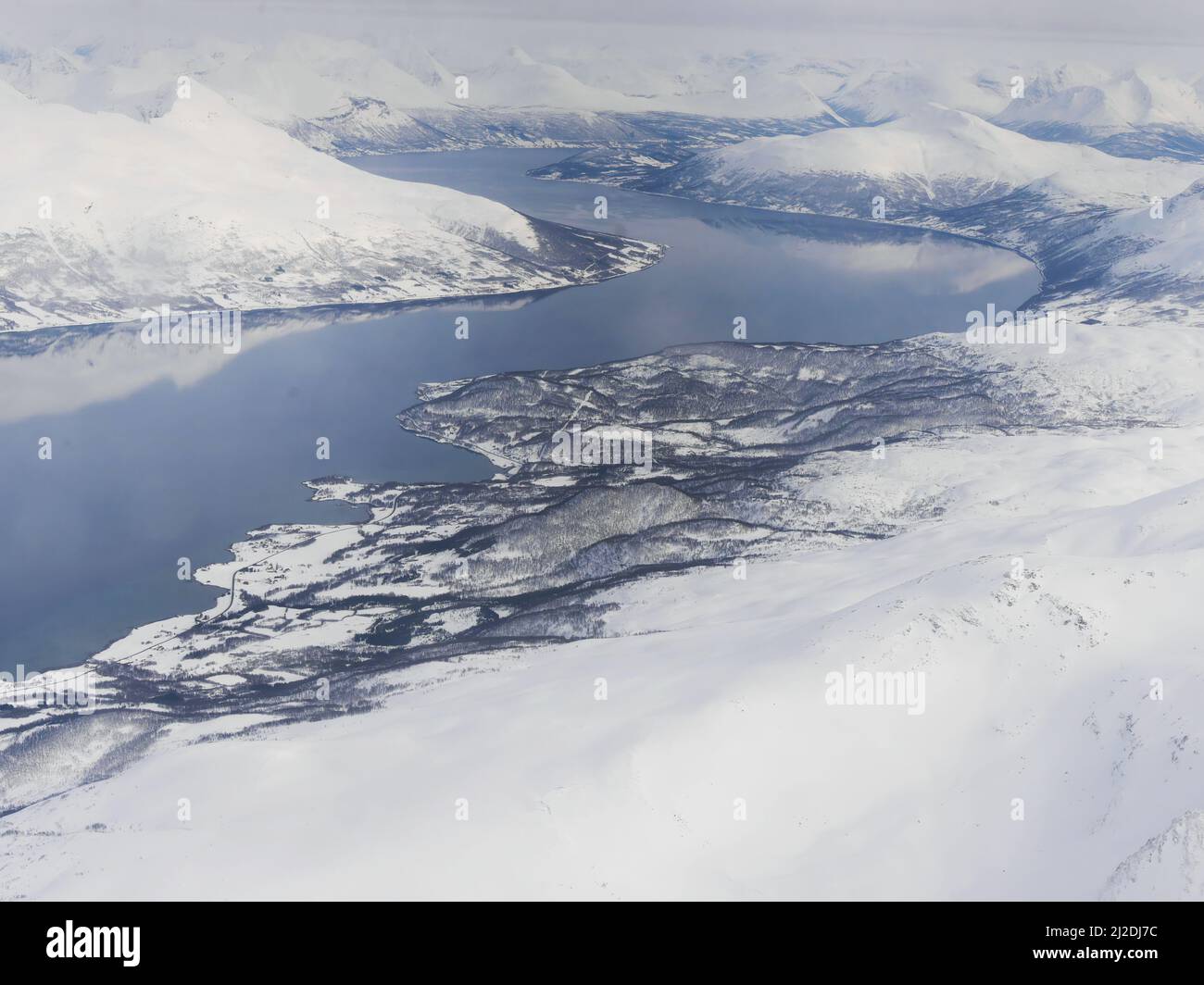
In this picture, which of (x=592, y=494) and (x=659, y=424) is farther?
(x=659, y=424)

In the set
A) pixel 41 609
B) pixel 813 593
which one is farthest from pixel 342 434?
pixel 813 593

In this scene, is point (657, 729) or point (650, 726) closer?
point (657, 729)

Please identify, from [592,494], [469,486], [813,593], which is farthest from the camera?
[469,486]

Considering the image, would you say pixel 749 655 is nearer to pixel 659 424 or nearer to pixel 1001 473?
pixel 1001 473

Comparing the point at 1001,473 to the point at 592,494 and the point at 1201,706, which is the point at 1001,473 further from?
the point at 1201,706

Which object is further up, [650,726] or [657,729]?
[650,726]

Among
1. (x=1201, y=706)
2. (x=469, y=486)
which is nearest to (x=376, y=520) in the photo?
(x=469, y=486)

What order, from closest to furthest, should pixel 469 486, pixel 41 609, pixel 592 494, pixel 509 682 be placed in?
pixel 509 682, pixel 41 609, pixel 592 494, pixel 469 486

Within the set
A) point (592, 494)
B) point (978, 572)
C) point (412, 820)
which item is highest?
point (592, 494)

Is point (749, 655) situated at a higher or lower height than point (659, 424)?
lower
